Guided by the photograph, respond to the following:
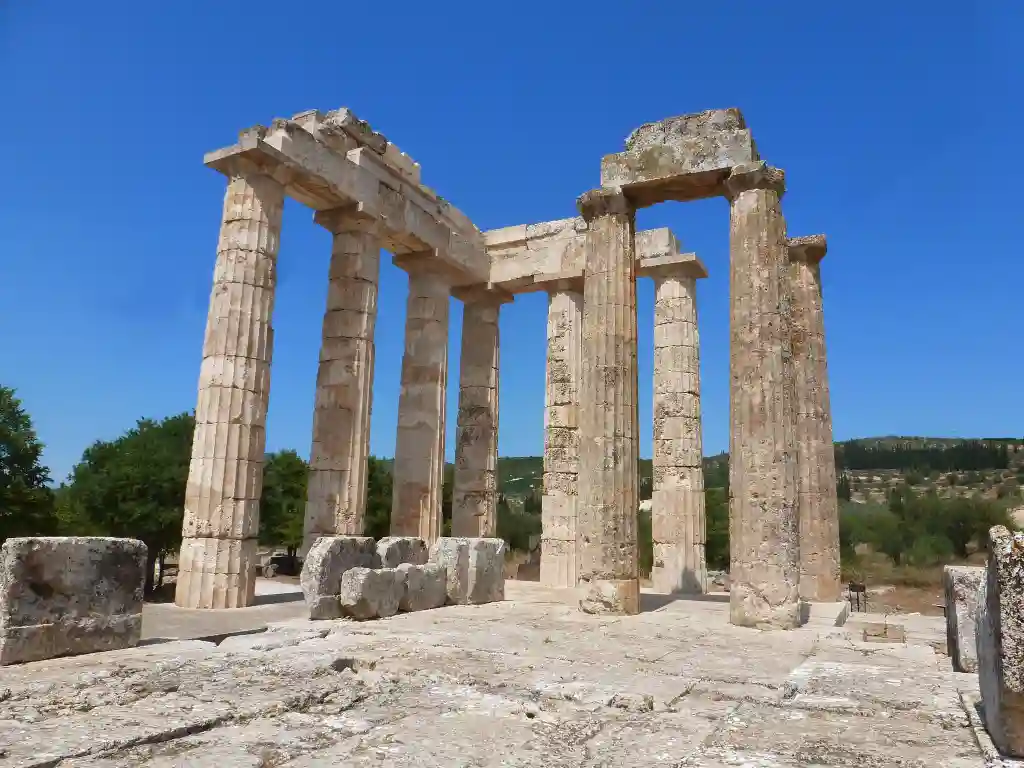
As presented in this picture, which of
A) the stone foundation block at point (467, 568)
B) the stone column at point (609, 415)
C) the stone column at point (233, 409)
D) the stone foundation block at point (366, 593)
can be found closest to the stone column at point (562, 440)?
the stone foundation block at point (467, 568)

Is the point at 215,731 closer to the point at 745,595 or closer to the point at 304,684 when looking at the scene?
the point at 304,684

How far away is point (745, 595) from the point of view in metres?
9.85

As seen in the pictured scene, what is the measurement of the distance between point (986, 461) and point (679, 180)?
73.5 m

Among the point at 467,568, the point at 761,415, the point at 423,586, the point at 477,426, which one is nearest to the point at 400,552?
the point at 423,586

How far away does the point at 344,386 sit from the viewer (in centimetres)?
1519

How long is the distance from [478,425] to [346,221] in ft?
21.0

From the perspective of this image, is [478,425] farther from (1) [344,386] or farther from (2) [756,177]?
(2) [756,177]

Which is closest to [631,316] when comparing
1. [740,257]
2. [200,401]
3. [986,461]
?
[740,257]

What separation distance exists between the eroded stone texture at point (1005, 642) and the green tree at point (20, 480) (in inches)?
906

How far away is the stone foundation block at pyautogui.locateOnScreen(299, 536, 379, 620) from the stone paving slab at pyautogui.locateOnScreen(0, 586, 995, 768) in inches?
55.2

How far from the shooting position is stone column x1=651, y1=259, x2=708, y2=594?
59.4 feet

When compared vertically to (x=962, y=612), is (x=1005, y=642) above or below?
above

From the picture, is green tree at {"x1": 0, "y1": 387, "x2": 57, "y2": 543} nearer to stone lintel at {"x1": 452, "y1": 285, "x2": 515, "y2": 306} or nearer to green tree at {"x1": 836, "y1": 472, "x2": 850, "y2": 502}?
stone lintel at {"x1": 452, "y1": 285, "x2": 515, "y2": 306}

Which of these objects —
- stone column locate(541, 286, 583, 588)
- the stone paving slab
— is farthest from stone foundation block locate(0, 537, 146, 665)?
stone column locate(541, 286, 583, 588)
